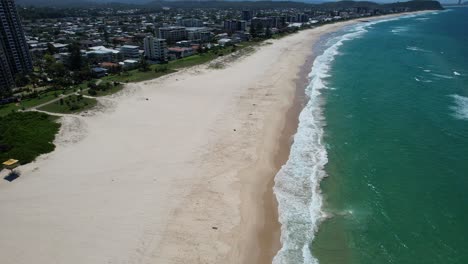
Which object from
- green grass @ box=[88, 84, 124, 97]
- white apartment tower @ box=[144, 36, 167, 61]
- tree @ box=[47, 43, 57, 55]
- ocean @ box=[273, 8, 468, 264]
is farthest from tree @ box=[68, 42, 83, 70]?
ocean @ box=[273, 8, 468, 264]

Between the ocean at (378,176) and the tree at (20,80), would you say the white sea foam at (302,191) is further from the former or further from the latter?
the tree at (20,80)

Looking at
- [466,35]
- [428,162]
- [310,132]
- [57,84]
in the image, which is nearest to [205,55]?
[57,84]

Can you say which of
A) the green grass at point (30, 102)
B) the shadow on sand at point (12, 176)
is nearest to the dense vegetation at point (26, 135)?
the shadow on sand at point (12, 176)

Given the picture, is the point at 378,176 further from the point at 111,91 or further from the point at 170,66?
the point at 170,66

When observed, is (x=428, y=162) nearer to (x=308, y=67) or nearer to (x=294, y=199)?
(x=294, y=199)

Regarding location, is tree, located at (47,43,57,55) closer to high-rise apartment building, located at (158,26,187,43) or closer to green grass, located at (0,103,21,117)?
high-rise apartment building, located at (158,26,187,43)
